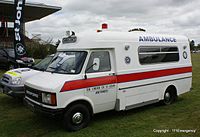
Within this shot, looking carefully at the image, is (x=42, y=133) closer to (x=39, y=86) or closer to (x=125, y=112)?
(x=39, y=86)

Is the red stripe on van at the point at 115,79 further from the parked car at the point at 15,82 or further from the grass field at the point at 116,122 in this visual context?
the parked car at the point at 15,82

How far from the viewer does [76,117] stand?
5676 millimetres

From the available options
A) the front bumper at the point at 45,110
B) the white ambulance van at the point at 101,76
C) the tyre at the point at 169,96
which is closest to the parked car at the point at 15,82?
the white ambulance van at the point at 101,76

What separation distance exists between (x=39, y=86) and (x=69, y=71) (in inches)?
32.2

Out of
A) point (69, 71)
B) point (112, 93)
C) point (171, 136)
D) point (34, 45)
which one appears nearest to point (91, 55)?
point (69, 71)

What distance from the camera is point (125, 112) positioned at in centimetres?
727

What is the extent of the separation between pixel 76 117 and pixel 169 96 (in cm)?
397

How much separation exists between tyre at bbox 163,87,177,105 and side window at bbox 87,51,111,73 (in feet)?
9.39

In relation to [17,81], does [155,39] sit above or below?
above

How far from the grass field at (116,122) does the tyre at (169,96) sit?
0.68 ft

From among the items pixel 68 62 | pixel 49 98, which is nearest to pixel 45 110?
pixel 49 98

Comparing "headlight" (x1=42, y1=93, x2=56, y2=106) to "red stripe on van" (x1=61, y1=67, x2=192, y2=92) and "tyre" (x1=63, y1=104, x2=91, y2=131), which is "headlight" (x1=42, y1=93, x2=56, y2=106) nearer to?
"red stripe on van" (x1=61, y1=67, x2=192, y2=92)

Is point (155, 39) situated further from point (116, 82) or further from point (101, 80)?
point (101, 80)

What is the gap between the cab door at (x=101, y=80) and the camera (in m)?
5.87
